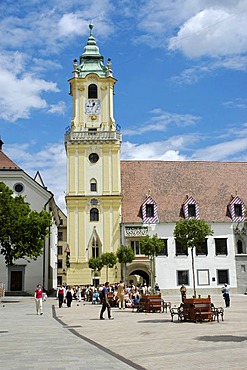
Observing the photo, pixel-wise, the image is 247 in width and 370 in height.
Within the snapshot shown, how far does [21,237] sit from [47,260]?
15.7 metres

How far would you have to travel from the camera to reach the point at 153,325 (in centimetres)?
1911

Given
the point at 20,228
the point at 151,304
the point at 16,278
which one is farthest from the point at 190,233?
the point at 16,278

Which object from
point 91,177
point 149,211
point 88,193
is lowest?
point 149,211

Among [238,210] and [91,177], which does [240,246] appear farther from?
[91,177]

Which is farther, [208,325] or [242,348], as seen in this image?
[208,325]

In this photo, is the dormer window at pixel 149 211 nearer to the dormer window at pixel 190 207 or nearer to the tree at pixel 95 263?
the dormer window at pixel 190 207

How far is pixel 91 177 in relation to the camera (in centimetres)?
5684

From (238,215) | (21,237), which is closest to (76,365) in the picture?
(21,237)

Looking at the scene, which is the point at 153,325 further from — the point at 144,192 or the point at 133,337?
the point at 144,192

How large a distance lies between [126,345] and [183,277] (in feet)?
140

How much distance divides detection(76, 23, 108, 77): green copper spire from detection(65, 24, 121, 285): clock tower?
21.2 inches

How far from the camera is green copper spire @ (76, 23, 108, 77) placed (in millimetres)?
60344

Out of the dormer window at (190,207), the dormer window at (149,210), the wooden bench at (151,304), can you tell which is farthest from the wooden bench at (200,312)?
the dormer window at (190,207)

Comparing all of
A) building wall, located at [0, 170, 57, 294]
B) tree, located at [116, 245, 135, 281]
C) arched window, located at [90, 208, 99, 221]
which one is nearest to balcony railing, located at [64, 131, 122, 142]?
building wall, located at [0, 170, 57, 294]
